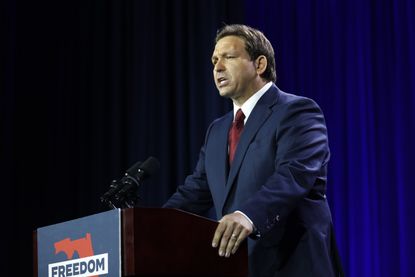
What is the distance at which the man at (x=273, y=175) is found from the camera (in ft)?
6.85

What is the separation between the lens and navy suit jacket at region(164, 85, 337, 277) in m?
2.16

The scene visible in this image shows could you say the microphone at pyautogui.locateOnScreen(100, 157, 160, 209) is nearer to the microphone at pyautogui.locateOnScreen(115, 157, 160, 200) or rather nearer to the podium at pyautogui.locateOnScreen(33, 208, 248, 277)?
the microphone at pyautogui.locateOnScreen(115, 157, 160, 200)

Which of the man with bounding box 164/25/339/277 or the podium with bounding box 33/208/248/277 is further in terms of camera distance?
the man with bounding box 164/25/339/277

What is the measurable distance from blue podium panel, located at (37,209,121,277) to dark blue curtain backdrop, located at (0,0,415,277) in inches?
93.6

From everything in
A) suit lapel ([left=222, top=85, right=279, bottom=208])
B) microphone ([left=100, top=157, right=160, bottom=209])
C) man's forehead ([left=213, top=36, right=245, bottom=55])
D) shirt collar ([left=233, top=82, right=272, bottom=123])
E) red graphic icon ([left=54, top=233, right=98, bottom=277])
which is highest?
man's forehead ([left=213, top=36, right=245, bottom=55])

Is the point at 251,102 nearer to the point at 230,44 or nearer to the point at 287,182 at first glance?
the point at 230,44

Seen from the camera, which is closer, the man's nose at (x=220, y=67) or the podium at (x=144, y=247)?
the podium at (x=144, y=247)

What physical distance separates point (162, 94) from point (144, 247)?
2892 mm

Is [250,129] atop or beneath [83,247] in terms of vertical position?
atop

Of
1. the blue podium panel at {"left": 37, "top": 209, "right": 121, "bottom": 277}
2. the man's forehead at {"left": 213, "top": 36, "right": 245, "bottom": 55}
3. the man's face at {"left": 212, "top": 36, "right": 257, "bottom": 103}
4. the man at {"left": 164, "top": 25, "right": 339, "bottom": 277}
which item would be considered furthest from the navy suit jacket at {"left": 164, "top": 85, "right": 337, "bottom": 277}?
the blue podium panel at {"left": 37, "top": 209, "right": 121, "bottom": 277}

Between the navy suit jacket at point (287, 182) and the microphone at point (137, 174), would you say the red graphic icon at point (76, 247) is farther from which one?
the navy suit jacket at point (287, 182)

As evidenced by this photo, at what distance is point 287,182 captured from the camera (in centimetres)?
209

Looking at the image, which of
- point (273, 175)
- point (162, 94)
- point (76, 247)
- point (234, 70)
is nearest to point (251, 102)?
point (234, 70)

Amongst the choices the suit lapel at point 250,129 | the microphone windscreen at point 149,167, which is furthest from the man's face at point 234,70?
the microphone windscreen at point 149,167
